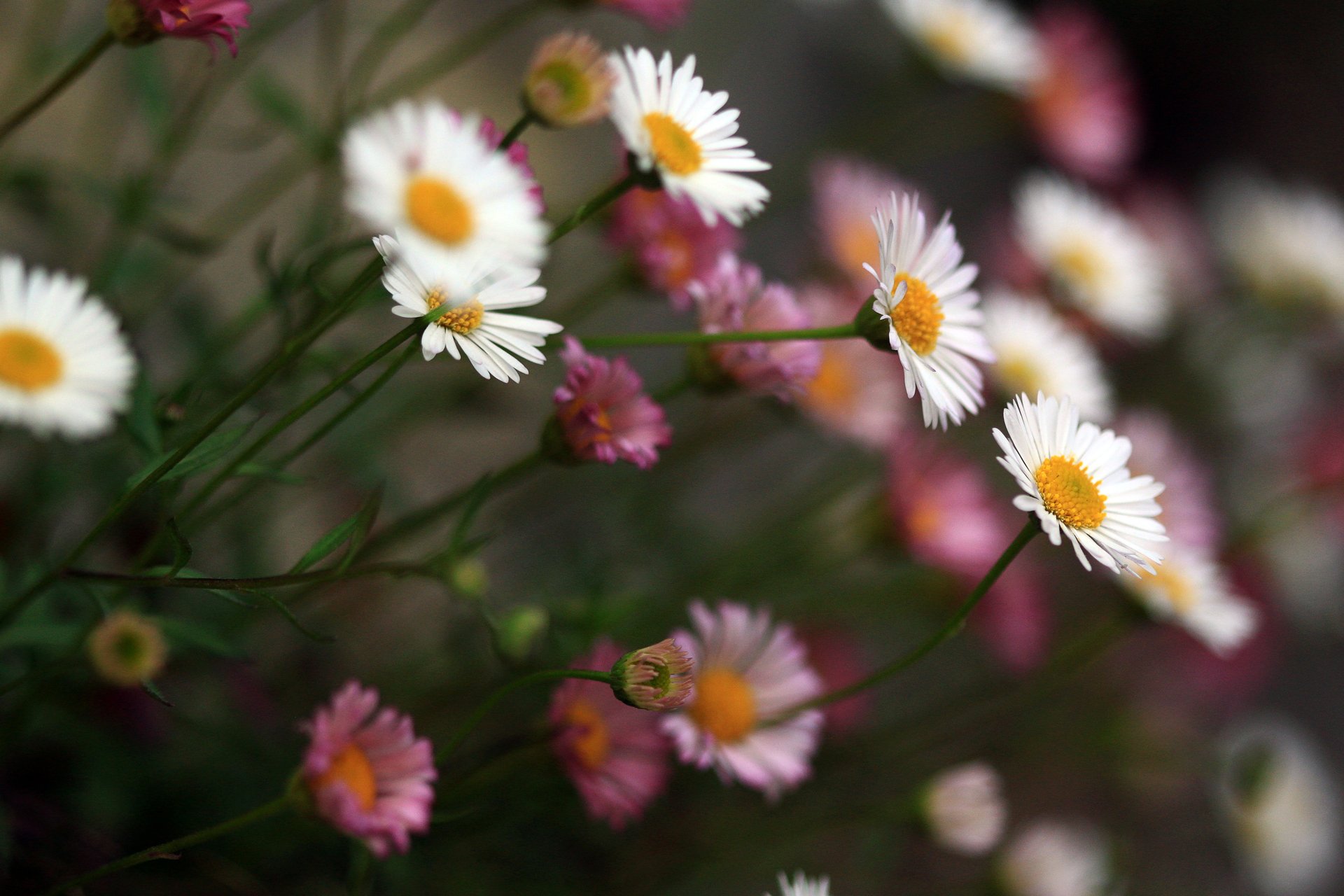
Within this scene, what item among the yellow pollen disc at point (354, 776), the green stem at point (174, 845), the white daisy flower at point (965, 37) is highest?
the white daisy flower at point (965, 37)

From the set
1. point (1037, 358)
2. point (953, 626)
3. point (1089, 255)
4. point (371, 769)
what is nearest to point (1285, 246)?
point (1089, 255)

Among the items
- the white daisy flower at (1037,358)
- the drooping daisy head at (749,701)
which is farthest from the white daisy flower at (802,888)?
the white daisy flower at (1037,358)

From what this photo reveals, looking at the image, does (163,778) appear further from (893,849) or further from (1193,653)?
(1193,653)

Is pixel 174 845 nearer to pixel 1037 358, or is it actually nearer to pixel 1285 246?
pixel 1037 358

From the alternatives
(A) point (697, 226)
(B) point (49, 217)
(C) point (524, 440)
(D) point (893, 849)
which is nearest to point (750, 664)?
(A) point (697, 226)

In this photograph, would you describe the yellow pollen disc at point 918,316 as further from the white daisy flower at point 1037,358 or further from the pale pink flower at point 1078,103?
the pale pink flower at point 1078,103
